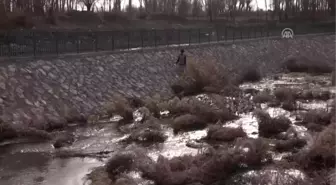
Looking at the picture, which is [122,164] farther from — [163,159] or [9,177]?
[9,177]

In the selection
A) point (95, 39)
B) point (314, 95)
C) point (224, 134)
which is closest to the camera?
point (224, 134)

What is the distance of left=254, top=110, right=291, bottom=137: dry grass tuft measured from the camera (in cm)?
1513

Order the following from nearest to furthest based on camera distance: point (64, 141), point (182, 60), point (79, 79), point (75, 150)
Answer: point (75, 150), point (64, 141), point (79, 79), point (182, 60)

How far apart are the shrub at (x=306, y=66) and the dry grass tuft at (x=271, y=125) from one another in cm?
2279

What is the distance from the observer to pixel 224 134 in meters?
14.4

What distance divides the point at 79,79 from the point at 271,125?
917 cm

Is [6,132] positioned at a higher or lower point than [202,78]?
lower

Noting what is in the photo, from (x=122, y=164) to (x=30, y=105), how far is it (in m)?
6.36

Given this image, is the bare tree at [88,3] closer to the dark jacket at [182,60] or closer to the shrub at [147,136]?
the dark jacket at [182,60]

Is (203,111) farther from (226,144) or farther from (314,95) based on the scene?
(314,95)

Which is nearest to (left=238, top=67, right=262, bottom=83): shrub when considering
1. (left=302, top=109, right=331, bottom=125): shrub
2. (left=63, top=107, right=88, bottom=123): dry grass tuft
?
(left=302, top=109, right=331, bottom=125): shrub

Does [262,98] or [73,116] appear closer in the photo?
[73,116]

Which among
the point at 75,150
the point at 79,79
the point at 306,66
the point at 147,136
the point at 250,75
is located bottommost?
the point at 75,150

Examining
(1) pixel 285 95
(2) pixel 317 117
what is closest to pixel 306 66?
(1) pixel 285 95
